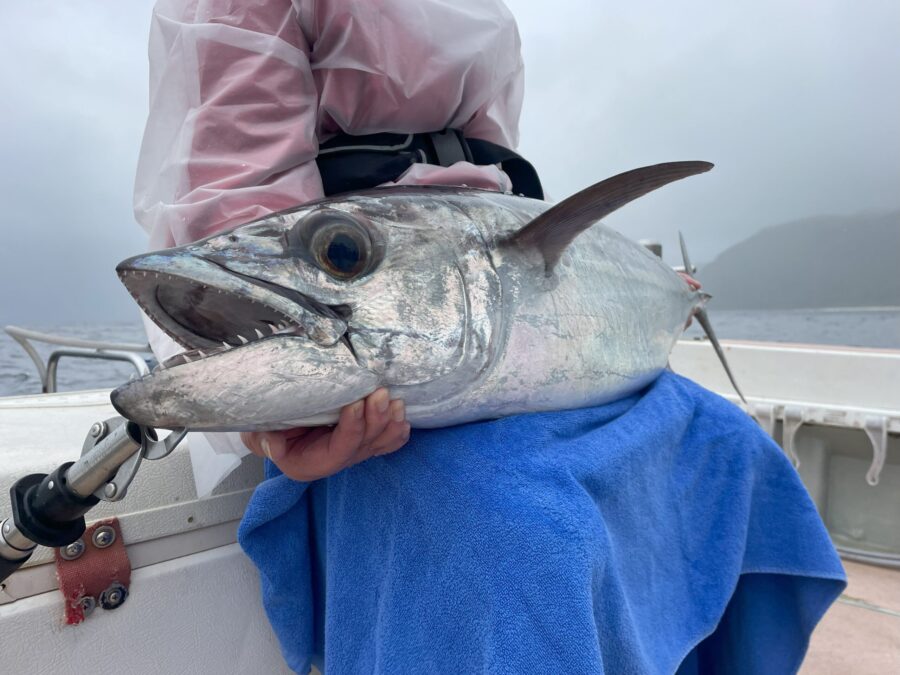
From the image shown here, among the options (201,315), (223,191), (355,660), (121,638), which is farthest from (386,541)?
(223,191)

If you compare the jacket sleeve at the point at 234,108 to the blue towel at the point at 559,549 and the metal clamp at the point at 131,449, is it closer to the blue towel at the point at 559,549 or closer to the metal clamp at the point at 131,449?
the metal clamp at the point at 131,449

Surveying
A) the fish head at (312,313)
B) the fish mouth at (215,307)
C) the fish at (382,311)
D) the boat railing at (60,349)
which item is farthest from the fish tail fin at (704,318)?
the boat railing at (60,349)

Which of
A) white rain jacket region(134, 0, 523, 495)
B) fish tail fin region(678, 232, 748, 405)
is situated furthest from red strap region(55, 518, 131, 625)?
fish tail fin region(678, 232, 748, 405)

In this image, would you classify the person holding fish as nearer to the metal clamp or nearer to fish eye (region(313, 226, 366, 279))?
fish eye (region(313, 226, 366, 279))

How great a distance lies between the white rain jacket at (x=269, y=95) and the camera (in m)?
1.14

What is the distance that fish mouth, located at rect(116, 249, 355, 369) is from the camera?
28.5 inches

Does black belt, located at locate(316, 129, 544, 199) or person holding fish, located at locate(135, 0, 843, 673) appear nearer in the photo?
person holding fish, located at locate(135, 0, 843, 673)

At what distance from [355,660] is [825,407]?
2877 millimetres

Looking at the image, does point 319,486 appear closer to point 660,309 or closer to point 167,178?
point 167,178

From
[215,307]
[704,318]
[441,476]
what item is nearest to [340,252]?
[215,307]

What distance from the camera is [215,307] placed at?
84 cm

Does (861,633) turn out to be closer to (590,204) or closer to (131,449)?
(590,204)

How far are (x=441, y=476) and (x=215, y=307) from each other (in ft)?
1.43

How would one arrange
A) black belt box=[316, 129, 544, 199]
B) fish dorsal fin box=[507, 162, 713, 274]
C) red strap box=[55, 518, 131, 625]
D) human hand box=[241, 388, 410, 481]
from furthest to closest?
black belt box=[316, 129, 544, 199] < red strap box=[55, 518, 131, 625] < fish dorsal fin box=[507, 162, 713, 274] < human hand box=[241, 388, 410, 481]
